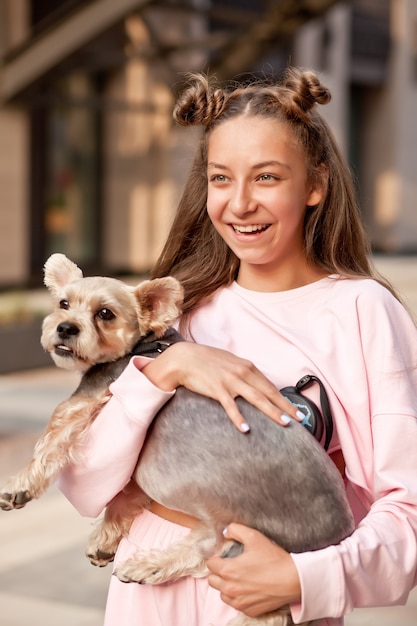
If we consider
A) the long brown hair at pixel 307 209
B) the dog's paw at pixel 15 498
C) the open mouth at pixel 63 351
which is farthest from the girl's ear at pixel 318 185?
the dog's paw at pixel 15 498

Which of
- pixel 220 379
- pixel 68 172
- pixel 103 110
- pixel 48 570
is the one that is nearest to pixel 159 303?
pixel 220 379

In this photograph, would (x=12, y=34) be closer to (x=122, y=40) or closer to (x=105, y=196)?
(x=122, y=40)

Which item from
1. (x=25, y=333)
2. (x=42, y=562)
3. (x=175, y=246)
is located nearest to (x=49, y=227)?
(x=25, y=333)

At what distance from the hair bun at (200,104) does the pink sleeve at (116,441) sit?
62 centimetres

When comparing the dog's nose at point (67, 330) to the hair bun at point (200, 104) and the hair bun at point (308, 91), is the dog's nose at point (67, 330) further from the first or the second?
the hair bun at point (308, 91)

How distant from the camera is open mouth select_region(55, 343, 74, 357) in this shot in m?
2.52

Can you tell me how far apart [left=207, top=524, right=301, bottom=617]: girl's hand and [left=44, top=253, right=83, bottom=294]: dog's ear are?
887 mm

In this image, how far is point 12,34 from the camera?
17.3 meters

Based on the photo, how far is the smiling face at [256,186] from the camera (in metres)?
2.30

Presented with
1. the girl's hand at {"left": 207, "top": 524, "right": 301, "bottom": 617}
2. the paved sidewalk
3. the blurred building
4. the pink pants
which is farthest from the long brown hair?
the blurred building

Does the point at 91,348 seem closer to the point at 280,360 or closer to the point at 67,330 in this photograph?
the point at 67,330

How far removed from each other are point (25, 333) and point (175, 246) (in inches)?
341

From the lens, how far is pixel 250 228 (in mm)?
2357

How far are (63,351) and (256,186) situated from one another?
0.65 m
